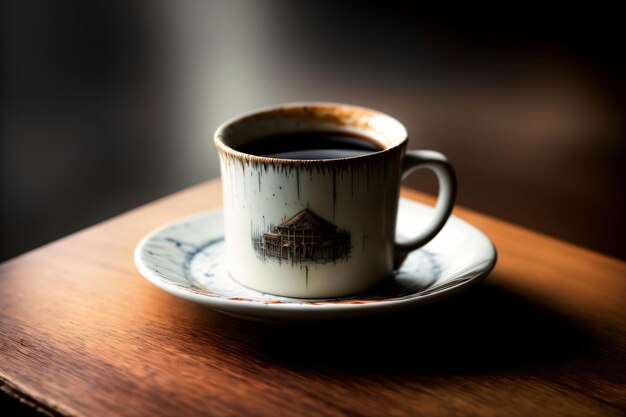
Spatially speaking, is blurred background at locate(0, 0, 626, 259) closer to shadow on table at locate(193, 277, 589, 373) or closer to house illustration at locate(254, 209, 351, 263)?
shadow on table at locate(193, 277, 589, 373)

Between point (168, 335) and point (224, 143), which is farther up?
point (224, 143)

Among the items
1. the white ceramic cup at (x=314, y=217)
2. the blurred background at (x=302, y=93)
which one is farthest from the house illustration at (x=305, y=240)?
the blurred background at (x=302, y=93)

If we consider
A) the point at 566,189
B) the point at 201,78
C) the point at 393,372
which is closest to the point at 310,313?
the point at 393,372

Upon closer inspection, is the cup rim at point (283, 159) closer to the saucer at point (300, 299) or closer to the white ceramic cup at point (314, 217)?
the white ceramic cup at point (314, 217)

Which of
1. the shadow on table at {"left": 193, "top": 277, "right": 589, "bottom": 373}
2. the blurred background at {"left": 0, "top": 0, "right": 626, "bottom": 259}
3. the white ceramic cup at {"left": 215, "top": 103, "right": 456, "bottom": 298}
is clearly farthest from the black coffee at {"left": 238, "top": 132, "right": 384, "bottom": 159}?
the blurred background at {"left": 0, "top": 0, "right": 626, "bottom": 259}

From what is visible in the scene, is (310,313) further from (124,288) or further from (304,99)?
(304,99)
